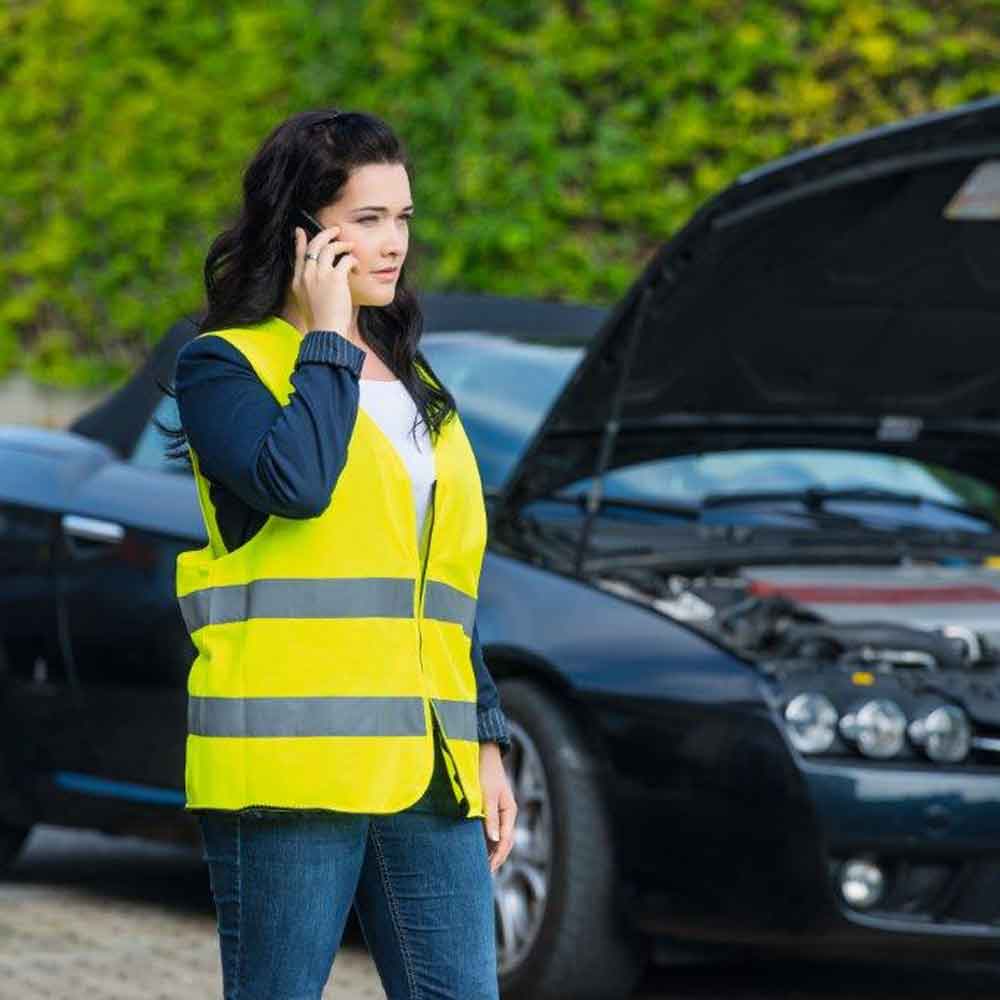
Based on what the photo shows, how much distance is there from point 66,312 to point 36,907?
316 inches

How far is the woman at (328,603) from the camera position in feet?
11.8

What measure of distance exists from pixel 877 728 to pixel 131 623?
200 cm

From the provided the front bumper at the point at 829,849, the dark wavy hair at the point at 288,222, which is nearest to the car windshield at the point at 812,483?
the front bumper at the point at 829,849

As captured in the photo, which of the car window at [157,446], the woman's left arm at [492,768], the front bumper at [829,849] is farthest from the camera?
the car window at [157,446]

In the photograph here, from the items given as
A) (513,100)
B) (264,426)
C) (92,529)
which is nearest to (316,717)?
(264,426)

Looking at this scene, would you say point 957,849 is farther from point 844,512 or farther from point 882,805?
point 844,512

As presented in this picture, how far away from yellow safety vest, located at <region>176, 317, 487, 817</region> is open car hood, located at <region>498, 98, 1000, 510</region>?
2672mm

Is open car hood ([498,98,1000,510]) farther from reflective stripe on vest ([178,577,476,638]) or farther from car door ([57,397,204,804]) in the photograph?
reflective stripe on vest ([178,577,476,638])

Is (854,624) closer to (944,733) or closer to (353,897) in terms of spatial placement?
(944,733)

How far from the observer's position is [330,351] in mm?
3652

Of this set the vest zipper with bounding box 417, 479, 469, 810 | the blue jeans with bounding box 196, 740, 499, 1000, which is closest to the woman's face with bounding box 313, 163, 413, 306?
the vest zipper with bounding box 417, 479, 469, 810

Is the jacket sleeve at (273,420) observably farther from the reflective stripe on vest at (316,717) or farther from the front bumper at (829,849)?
the front bumper at (829,849)

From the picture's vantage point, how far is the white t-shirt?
371 cm

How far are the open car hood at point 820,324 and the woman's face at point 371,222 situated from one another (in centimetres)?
250
